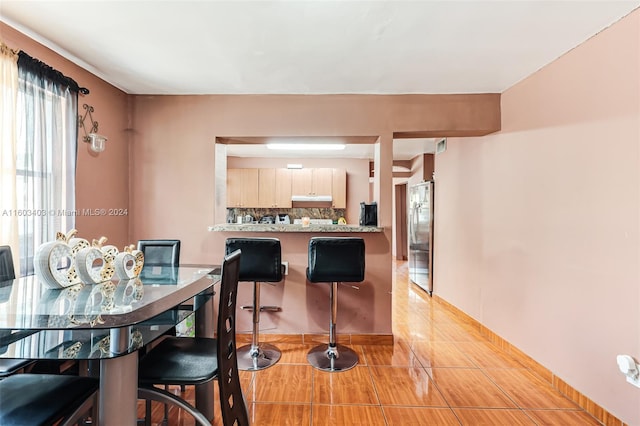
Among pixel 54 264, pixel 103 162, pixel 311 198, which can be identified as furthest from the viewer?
pixel 311 198

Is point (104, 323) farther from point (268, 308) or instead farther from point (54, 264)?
point (268, 308)

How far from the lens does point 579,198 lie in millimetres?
1968

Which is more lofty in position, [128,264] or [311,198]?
[311,198]

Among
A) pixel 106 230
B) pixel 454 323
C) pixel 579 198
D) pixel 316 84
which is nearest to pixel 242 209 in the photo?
pixel 106 230

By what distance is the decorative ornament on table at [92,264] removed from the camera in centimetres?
148

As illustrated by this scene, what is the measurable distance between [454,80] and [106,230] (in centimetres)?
341

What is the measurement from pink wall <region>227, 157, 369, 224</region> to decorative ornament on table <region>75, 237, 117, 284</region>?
4.52 metres

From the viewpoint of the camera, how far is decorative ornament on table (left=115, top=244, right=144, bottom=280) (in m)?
1.62

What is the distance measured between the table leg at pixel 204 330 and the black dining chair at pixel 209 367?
247mm

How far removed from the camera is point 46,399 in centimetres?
106

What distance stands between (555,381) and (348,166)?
4634 mm

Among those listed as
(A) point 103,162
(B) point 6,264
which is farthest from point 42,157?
(B) point 6,264

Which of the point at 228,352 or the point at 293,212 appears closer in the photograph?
the point at 228,352

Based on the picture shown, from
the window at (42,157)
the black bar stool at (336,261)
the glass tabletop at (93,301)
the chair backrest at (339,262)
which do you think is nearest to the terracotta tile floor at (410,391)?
the black bar stool at (336,261)
